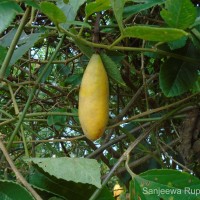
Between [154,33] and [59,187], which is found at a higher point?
[154,33]

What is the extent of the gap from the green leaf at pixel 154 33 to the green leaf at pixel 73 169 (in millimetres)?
178

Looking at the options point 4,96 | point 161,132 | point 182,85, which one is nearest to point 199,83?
point 182,85

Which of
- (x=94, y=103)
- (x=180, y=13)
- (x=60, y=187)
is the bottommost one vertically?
(x=60, y=187)

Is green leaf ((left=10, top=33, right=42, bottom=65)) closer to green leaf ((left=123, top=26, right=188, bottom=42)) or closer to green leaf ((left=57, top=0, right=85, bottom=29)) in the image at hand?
green leaf ((left=57, top=0, right=85, bottom=29))

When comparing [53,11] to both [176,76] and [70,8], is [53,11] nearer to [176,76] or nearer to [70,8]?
[70,8]

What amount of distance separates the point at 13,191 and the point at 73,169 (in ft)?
0.26

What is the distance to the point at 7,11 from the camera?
591mm

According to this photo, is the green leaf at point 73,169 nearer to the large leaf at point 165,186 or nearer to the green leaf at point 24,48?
the large leaf at point 165,186

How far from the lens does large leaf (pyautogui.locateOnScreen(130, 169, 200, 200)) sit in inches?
24.9

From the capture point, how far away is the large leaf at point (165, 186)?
63 centimetres

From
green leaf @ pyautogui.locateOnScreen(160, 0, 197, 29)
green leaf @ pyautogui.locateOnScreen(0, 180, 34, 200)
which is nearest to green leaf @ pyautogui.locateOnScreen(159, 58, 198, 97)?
green leaf @ pyautogui.locateOnScreen(160, 0, 197, 29)

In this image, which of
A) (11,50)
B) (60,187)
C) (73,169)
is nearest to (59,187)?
(60,187)

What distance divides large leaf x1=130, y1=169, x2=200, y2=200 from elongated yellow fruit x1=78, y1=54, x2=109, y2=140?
10 centimetres

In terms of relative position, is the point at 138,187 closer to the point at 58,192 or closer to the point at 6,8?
the point at 58,192
